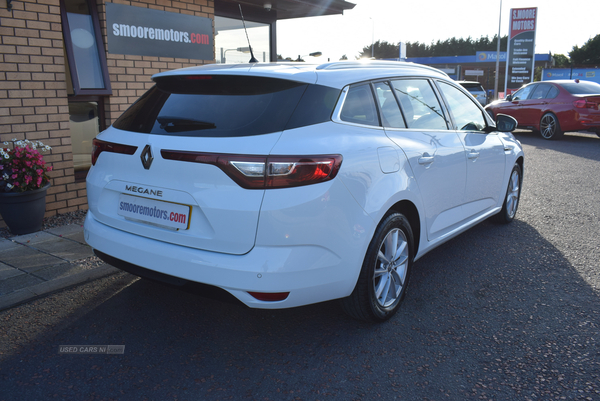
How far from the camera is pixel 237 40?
924 centimetres

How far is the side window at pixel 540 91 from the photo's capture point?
47.6 ft

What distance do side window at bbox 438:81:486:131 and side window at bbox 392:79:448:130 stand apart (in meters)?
0.27

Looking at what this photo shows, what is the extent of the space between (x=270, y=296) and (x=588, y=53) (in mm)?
80876

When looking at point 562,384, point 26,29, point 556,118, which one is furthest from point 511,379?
point 556,118

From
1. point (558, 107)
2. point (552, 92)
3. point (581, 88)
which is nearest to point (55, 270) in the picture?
point (558, 107)

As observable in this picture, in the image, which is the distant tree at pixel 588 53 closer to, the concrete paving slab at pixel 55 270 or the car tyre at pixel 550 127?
the car tyre at pixel 550 127

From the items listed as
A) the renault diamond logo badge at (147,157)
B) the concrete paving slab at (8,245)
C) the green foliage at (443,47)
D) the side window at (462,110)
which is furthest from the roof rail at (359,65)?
the green foliage at (443,47)

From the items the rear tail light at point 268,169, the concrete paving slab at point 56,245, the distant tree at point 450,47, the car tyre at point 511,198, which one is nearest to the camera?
the rear tail light at point 268,169

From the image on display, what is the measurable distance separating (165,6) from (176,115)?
16.7 ft

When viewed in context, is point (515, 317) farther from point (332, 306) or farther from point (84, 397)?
point (84, 397)

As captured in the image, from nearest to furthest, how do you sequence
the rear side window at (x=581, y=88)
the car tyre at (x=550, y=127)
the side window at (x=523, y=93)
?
the rear side window at (x=581, y=88), the car tyre at (x=550, y=127), the side window at (x=523, y=93)

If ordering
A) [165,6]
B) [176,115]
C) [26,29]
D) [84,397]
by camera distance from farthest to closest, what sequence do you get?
[165,6]
[26,29]
[176,115]
[84,397]

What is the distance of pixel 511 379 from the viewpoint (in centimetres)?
267

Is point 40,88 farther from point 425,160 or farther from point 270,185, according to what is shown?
point 425,160
